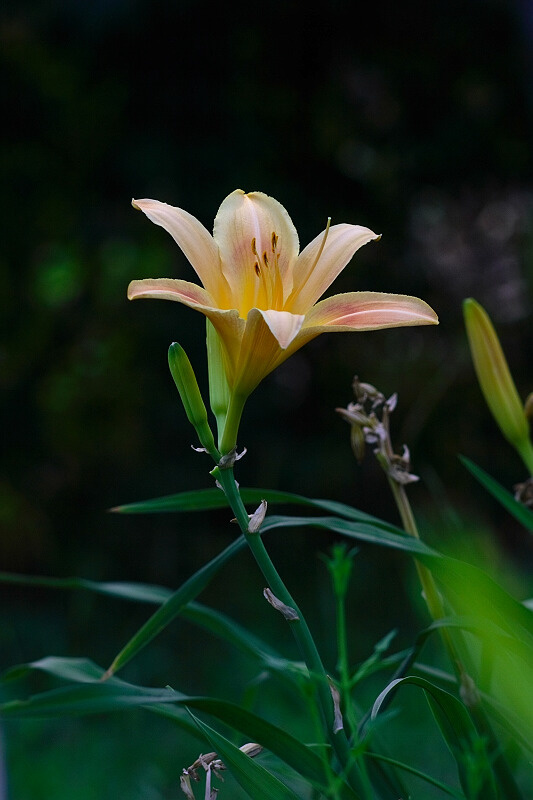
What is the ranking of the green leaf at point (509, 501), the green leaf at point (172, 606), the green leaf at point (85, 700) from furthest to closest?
the green leaf at point (509, 501), the green leaf at point (172, 606), the green leaf at point (85, 700)

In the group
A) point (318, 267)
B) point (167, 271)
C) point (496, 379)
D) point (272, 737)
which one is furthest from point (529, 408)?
point (167, 271)

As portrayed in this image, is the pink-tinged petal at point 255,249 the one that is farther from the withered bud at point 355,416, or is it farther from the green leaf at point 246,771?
the green leaf at point 246,771

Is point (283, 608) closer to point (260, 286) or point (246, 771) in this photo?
→ point (246, 771)

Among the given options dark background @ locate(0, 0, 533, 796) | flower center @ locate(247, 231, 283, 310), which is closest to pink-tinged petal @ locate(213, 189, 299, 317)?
flower center @ locate(247, 231, 283, 310)

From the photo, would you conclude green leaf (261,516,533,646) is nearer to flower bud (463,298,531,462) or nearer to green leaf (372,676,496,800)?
green leaf (372,676,496,800)

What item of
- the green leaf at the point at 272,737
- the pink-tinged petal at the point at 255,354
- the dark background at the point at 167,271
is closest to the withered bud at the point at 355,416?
the pink-tinged petal at the point at 255,354

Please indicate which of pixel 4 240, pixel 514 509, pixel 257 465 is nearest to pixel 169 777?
pixel 514 509
